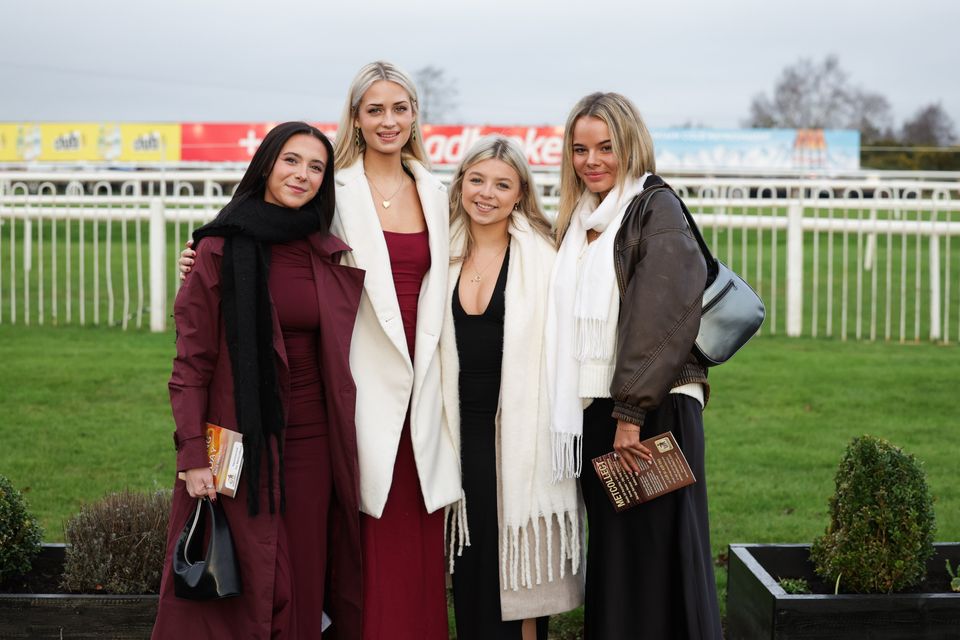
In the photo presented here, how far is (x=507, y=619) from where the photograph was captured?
12.0 feet

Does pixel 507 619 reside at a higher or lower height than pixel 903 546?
lower

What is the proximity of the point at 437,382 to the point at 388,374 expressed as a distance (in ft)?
0.63

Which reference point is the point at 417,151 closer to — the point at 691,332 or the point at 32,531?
the point at 691,332

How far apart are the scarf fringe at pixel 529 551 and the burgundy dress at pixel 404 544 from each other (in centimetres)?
27

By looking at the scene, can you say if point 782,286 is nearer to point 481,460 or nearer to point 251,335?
point 481,460

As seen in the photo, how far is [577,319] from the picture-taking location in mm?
3486

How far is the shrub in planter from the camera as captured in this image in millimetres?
3596

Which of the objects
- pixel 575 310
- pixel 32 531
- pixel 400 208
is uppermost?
pixel 400 208

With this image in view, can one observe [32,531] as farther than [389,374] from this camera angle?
Yes

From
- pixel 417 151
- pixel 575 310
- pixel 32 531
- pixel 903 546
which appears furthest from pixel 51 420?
pixel 903 546

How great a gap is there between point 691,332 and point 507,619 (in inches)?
48.5

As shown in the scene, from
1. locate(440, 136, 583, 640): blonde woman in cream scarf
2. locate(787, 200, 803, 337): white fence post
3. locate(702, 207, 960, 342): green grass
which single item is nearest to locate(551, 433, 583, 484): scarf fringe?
locate(440, 136, 583, 640): blonde woman in cream scarf

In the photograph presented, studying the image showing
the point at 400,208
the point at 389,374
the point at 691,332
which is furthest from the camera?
the point at 400,208

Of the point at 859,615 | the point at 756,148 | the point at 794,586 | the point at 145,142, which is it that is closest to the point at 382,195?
the point at 794,586
